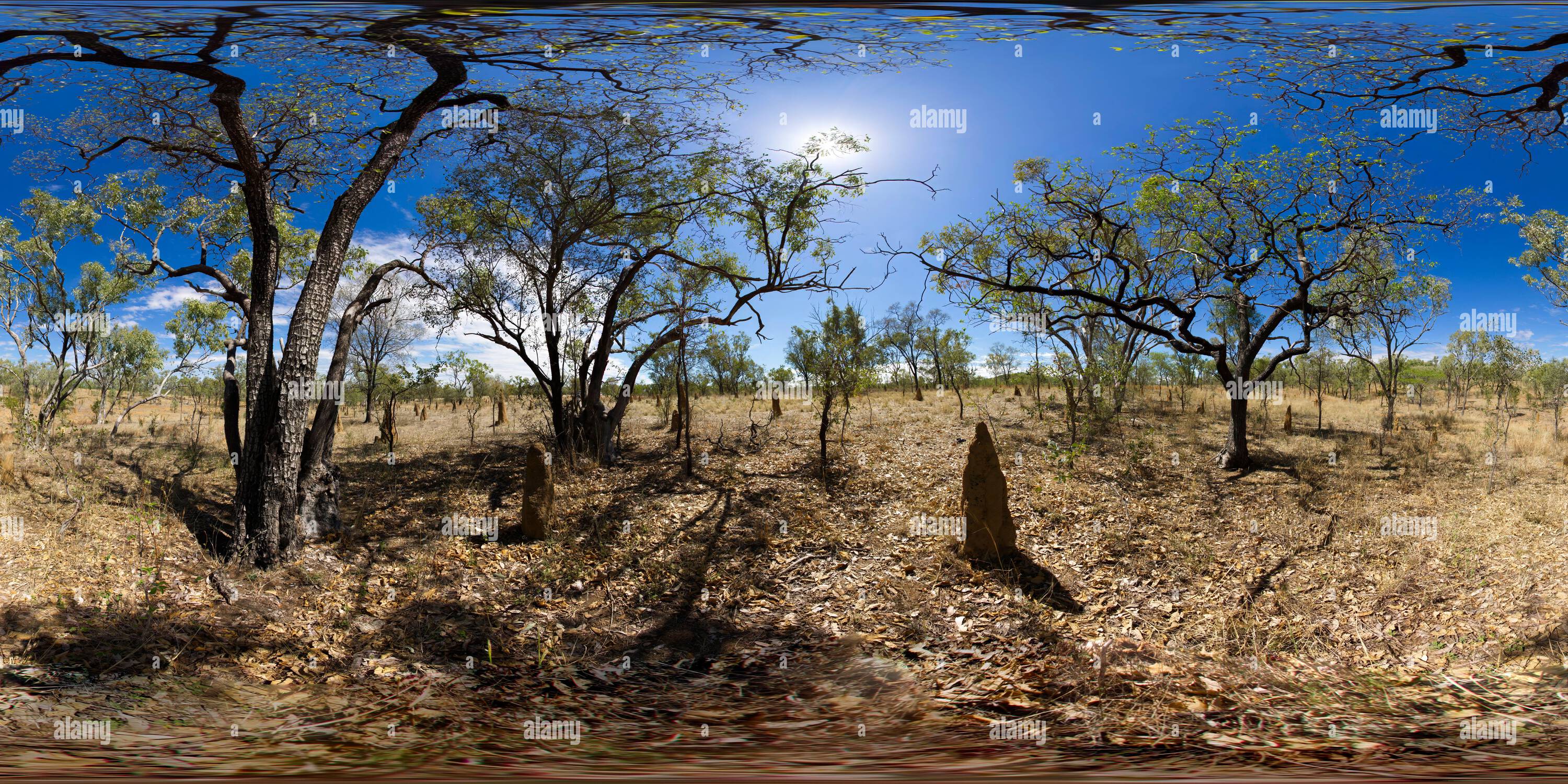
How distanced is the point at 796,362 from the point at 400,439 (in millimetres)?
9466

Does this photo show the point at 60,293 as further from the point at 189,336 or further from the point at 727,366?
the point at 727,366

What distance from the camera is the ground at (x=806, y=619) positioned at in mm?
2559

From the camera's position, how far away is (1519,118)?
5.43 metres

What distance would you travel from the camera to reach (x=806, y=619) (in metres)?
5.21

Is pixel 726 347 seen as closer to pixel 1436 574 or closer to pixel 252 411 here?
pixel 252 411

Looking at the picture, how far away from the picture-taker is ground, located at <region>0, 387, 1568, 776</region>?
8.39 ft

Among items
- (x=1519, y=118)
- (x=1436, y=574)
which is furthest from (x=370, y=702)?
(x=1519, y=118)
